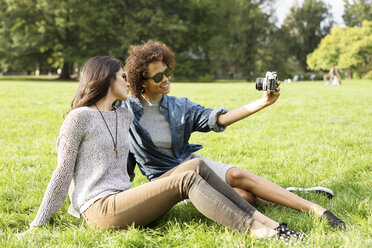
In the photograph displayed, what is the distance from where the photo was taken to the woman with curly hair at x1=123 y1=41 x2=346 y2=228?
336cm

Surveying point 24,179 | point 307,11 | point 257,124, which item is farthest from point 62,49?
point 307,11

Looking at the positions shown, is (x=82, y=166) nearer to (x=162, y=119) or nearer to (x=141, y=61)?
(x=162, y=119)

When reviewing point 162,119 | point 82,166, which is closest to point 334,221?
→ point 162,119

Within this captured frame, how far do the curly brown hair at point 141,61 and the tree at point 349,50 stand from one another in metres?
40.7

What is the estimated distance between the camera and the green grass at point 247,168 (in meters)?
2.69

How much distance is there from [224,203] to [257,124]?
5.82 meters

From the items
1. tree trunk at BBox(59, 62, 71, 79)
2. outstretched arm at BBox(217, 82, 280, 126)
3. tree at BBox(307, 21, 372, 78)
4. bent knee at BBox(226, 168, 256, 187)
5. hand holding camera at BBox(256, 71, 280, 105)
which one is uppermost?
tree at BBox(307, 21, 372, 78)

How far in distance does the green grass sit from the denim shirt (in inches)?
17.8

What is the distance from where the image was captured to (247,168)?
16.0 ft

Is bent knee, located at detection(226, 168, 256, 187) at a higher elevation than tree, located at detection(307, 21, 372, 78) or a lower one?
lower

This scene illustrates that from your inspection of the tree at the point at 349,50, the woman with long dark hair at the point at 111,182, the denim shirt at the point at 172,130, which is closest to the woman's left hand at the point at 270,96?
the denim shirt at the point at 172,130

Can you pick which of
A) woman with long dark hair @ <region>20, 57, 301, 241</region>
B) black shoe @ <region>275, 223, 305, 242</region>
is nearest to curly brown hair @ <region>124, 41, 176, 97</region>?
woman with long dark hair @ <region>20, 57, 301, 241</region>

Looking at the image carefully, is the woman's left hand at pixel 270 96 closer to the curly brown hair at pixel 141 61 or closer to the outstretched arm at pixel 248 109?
the outstretched arm at pixel 248 109

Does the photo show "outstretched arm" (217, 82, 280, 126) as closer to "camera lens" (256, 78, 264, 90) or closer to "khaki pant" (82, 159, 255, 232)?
"camera lens" (256, 78, 264, 90)
